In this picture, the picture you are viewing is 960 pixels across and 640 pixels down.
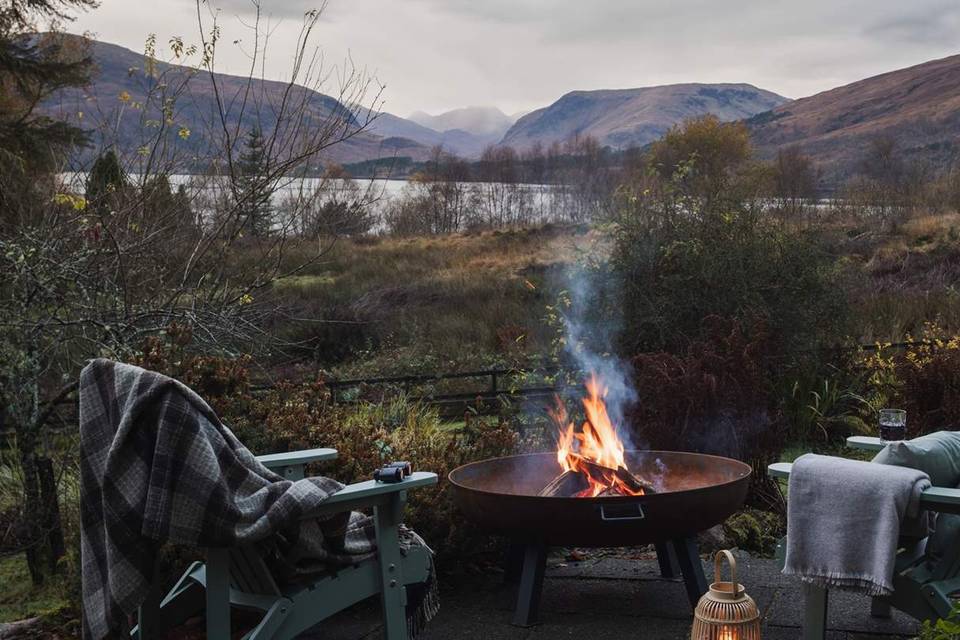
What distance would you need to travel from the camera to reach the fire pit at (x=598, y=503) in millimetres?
3559

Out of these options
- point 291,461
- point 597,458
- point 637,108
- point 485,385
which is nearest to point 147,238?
point 291,461

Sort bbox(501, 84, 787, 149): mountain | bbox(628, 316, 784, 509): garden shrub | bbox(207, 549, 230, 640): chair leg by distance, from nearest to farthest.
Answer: bbox(207, 549, 230, 640): chair leg, bbox(628, 316, 784, 509): garden shrub, bbox(501, 84, 787, 149): mountain

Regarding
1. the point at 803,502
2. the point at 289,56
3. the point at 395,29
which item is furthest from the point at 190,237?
the point at 803,502

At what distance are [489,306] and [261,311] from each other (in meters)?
8.80

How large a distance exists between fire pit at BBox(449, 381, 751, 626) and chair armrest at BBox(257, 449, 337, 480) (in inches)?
24.1

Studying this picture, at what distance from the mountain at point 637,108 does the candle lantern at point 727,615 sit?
4356 inches

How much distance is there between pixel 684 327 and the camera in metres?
7.68

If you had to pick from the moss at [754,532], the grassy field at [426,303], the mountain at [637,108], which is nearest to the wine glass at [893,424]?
the moss at [754,532]

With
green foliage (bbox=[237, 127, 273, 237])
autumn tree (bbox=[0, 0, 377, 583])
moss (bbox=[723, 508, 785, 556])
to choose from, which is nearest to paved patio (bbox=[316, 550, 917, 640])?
moss (bbox=[723, 508, 785, 556])

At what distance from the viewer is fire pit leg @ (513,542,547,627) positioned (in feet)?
12.4

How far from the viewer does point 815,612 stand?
10.5ft

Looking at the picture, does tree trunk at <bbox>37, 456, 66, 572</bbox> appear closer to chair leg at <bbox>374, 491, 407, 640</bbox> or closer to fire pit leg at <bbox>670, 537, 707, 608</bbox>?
chair leg at <bbox>374, 491, 407, 640</bbox>

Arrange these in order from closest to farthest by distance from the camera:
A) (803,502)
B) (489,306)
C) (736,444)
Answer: (803,502)
(736,444)
(489,306)

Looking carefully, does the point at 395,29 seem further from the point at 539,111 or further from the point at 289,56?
the point at 539,111
